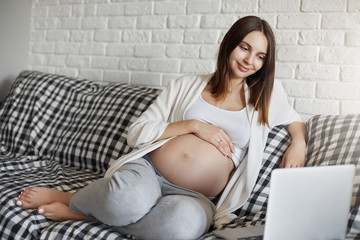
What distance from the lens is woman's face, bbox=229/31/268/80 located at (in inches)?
62.2

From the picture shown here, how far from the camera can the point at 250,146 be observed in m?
1.58

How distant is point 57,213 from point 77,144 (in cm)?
67

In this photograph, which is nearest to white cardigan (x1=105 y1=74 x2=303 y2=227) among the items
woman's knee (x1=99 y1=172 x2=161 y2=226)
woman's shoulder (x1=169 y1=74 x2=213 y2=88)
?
woman's shoulder (x1=169 y1=74 x2=213 y2=88)

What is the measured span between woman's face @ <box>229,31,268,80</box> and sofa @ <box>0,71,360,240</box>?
0.29 metres

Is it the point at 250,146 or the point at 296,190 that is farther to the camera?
the point at 250,146

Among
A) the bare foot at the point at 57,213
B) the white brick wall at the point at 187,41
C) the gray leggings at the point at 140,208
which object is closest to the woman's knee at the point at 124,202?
the gray leggings at the point at 140,208

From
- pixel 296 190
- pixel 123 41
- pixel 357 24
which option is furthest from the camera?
pixel 123 41

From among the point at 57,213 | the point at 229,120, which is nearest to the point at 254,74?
the point at 229,120

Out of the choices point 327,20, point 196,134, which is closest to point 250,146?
point 196,134

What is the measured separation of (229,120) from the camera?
162cm

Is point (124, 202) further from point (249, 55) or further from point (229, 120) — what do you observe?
point (249, 55)

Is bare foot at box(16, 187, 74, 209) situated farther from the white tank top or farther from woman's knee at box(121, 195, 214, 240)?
the white tank top

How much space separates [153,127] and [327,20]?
37.2 inches

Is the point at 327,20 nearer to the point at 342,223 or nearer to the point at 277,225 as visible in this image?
the point at 342,223
